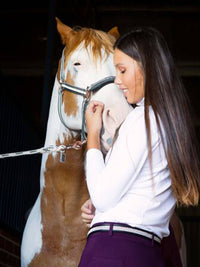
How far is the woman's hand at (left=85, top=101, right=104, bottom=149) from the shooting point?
1.43 meters

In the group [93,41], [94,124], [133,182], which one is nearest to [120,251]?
[133,182]

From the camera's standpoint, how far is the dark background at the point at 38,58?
3.61 meters

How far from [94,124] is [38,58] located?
7.06 metres

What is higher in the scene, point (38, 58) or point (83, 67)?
point (38, 58)

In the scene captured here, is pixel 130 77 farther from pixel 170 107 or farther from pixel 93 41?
pixel 93 41

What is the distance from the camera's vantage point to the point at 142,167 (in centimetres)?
136

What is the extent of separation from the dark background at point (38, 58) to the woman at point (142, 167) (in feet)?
6.76

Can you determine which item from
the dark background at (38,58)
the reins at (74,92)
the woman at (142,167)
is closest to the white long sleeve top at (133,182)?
the woman at (142,167)

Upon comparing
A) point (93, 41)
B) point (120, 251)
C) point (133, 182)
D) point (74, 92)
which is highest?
point (93, 41)

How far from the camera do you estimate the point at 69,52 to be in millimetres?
2688

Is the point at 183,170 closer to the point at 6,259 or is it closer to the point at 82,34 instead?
the point at 82,34

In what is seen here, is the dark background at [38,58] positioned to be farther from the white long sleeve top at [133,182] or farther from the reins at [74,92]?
the white long sleeve top at [133,182]

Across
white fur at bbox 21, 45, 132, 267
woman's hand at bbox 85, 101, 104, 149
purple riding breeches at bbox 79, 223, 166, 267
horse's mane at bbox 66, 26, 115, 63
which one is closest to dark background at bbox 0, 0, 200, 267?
white fur at bbox 21, 45, 132, 267

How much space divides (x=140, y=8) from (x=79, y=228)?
16.5 feet
